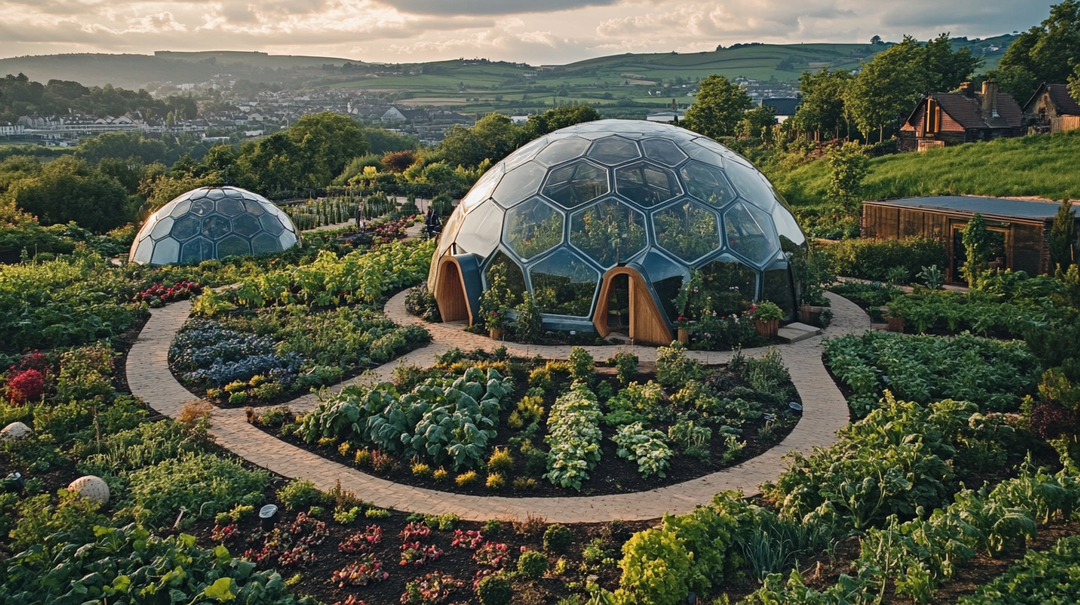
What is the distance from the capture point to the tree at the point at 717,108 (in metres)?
53.2

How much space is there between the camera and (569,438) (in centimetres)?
1123

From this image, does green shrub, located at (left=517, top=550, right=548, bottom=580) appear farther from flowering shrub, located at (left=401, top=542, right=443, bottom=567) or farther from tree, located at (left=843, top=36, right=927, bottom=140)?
tree, located at (left=843, top=36, right=927, bottom=140)

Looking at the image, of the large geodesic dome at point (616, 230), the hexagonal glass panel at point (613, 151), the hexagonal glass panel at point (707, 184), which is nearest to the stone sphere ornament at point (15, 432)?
the large geodesic dome at point (616, 230)

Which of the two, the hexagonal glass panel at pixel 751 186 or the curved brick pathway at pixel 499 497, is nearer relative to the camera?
the curved brick pathway at pixel 499 497

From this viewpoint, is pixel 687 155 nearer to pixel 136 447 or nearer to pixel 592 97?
pixel 136 447

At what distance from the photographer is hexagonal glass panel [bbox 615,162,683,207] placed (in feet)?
57.1

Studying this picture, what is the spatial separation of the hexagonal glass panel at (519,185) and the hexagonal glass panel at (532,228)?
0.30 m

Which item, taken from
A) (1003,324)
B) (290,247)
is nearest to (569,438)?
(1003,324)

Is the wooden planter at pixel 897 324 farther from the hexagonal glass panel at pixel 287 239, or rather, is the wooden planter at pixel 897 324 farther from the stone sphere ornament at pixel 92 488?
the hexagonal glass panel at pixel 287 239

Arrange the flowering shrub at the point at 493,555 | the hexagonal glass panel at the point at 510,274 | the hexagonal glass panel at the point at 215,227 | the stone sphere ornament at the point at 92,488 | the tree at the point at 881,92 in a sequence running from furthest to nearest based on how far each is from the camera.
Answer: the tree at the point at 881,92
the hexagonal glass panel at the point at 215,227
the hexagonal glass panel at the point at 510,274
the stone sphere ornament at the point at 92,488
the flowering shrub at the point at 493,555

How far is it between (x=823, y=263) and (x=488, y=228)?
869cm

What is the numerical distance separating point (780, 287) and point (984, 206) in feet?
32.6

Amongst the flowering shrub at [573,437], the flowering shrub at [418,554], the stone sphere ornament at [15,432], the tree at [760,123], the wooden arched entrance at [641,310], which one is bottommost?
the flowering shrub at [418,554]

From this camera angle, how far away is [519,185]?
18.5m
